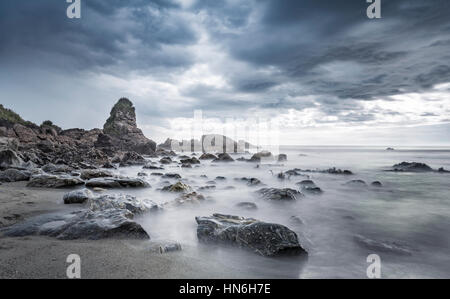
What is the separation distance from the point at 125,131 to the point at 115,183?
4840cm

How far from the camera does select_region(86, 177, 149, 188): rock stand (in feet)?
28.9

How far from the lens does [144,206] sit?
592cm

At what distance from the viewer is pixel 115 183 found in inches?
363

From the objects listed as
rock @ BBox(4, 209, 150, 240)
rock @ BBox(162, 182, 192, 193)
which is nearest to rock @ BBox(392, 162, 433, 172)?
rock @ BBox(162, 182, 192, 193)

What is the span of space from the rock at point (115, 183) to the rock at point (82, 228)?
4.66 m

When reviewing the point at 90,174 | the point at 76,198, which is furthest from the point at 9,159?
the point at 76,198

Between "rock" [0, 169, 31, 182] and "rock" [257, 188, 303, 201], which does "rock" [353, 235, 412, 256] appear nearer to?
"rock" [257, 188, 303, 201]

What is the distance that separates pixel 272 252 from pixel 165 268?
166 cm

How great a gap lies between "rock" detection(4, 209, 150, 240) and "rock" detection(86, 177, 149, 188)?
466cm

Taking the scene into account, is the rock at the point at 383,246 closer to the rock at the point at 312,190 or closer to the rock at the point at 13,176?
the rock at the point at 312,190

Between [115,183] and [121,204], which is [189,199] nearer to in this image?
[121,204]

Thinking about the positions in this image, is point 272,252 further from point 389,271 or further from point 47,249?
point 47,249

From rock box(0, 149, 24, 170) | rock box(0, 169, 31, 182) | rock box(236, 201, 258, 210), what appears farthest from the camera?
rock box(0, 149, 24, 170)
